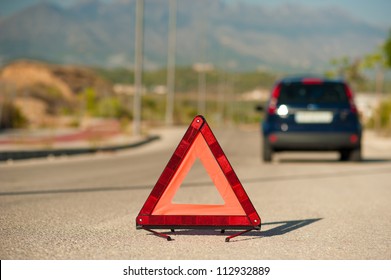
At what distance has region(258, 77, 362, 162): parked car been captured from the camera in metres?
15.7

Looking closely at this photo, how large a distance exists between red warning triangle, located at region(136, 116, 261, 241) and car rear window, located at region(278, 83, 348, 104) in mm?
9629

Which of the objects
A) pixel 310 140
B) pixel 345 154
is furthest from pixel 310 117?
pixel 345 154

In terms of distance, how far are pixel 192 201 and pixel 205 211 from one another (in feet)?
9.53

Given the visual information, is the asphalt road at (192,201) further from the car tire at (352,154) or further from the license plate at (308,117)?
the car tire at (352,154)

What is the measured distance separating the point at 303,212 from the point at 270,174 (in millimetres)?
5552

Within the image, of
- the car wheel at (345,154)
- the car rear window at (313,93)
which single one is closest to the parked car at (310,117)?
the car rear window at (313,93)

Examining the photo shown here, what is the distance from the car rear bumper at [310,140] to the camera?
15703 millimetres

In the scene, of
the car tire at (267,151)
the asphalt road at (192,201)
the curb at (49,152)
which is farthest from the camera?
the curb at (49,152)

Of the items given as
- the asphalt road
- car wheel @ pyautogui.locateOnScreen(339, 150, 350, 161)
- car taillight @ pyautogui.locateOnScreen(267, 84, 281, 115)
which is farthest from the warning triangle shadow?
car wheel @ pyautogui.locateOnScreen(339, 150, 350, 161)

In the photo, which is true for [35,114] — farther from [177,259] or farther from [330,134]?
[177,259]

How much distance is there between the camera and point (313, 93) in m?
16.0

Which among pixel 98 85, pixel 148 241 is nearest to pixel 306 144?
pixel 148 241

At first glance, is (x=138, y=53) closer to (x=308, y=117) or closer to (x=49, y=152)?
(x=49, y=152)
